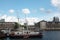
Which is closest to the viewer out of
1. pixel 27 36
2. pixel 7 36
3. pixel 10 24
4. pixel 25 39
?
pixel 25 39

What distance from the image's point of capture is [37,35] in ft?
232

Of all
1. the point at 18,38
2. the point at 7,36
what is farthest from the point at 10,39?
the point at 7,36

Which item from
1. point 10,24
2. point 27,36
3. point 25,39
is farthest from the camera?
point 10,24

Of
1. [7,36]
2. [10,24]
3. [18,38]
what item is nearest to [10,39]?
[18,38]

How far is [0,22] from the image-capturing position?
163 m

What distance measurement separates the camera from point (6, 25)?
159 m

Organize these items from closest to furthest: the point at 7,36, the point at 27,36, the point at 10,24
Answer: the point at 27,36
the point at 7,36
the point at 10,24

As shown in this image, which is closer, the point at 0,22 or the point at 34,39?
the point at 34,39

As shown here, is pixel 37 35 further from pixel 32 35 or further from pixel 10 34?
pixel 10 34

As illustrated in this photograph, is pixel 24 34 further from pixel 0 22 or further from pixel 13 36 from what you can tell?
pixel 0 22

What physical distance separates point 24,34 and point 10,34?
613cm

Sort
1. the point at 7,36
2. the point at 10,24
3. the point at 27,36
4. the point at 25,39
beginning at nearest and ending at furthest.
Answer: the point at 25,39 < the point at 27,36 < the point at 7,36 < the point at 10,24

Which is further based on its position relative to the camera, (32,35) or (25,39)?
(32,35)

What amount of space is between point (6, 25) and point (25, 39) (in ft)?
320
